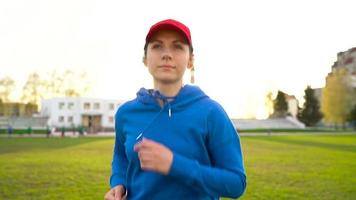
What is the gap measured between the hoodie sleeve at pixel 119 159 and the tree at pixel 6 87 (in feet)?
310

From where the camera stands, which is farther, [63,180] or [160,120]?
[63,180]

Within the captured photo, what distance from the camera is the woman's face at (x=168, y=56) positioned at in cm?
189

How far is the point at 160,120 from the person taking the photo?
185 centimetres

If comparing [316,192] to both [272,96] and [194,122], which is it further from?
[272,96]

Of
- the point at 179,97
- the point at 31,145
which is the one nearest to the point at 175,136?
the point at 179,97

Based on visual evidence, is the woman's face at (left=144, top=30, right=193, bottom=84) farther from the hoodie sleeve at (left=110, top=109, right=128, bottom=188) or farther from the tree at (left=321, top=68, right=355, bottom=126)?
the tree at (left=321, top=68, right=355, bottom=126)

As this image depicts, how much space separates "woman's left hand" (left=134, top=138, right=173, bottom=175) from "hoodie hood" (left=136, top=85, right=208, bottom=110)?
1.05 feet

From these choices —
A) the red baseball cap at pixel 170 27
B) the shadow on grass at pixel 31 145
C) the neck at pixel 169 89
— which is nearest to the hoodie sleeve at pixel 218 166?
the neck at pixel 169 89

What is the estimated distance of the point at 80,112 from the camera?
80000 mm

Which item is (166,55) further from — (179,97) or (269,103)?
(269,103)

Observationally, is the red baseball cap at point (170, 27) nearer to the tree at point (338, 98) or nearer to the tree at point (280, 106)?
the tree at point (338, 98)

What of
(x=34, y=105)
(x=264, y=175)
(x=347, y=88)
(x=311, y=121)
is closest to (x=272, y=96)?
(x=311, y=121)

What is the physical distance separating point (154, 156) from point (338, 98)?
70.7 metres

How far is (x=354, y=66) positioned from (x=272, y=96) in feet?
68.0
